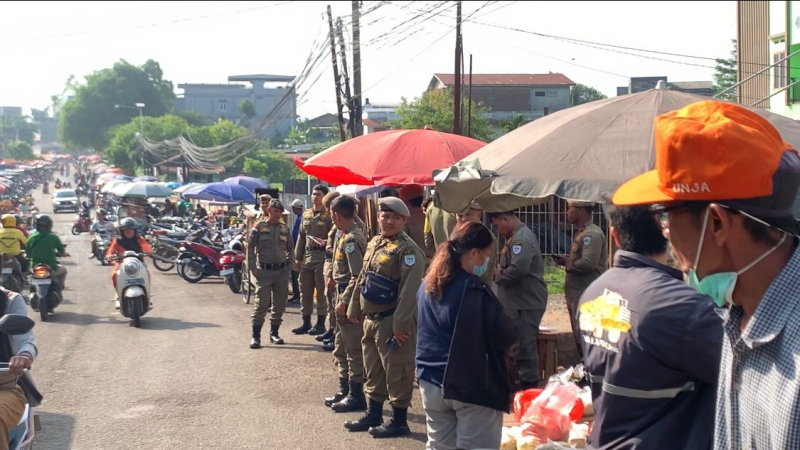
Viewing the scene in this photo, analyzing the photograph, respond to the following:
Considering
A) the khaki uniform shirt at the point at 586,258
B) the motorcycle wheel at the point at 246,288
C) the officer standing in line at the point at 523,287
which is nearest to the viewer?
the officer standing in line at the point at 523,287

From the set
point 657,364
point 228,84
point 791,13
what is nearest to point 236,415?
point 657,364

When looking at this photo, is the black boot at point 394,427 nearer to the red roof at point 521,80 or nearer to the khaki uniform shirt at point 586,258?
the khaki uniform shirt at point 586,258

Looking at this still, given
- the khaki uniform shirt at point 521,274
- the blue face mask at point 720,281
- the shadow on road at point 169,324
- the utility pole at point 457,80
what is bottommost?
the shadow on road at point 169,324

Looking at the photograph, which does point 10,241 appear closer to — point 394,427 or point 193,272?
point 193,272

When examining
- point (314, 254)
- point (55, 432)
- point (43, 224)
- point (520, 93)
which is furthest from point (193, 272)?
point (520, 93)

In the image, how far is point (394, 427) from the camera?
708 centimetres

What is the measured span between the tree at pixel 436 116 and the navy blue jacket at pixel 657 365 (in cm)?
3508

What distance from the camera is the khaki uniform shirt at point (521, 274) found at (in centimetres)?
760

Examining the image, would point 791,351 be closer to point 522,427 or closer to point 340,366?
point 522,427

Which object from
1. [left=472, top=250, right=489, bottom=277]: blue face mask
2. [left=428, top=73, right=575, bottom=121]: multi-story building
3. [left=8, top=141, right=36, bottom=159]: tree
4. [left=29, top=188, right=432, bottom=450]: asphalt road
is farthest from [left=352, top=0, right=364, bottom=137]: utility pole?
[left=8, top=141, right=36, bottom=159]: tree

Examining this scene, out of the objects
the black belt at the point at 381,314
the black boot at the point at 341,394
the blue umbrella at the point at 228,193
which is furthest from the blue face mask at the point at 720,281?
the blue umbrella at the point at 228,193

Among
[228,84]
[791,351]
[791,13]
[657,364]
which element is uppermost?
[228,84]

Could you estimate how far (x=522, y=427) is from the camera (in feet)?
18.1

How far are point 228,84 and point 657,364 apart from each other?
429 ft
